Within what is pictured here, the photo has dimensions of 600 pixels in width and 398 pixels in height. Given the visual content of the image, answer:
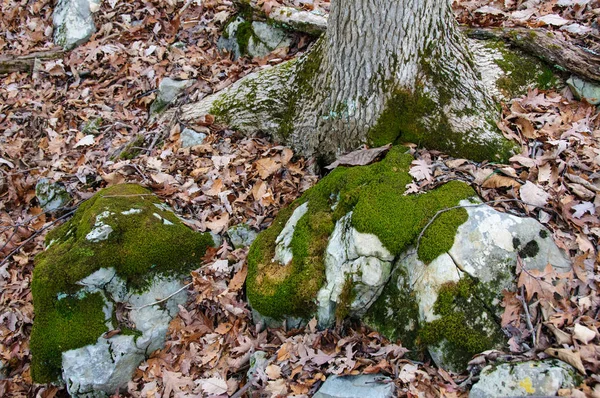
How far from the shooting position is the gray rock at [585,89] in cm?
459

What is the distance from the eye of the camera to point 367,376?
3229 millimetres

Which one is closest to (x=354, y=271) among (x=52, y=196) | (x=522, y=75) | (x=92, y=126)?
(x=522, y=75)

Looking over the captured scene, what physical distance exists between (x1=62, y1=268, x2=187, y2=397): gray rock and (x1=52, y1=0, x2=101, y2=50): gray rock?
5491 mm

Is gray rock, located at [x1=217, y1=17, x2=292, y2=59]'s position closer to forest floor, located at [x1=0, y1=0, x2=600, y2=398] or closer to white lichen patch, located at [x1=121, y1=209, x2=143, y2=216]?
forest floor, located at [x1=0, y1=0, x2=600, y2=398]

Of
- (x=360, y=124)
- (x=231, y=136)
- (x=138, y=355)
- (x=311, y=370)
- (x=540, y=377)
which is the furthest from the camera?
(x=231, y=136)

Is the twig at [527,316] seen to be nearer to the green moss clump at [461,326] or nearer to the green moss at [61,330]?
the green moss clump at [461,326]

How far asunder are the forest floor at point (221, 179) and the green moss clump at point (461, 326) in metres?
0.10

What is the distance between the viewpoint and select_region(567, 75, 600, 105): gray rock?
459 centimetres

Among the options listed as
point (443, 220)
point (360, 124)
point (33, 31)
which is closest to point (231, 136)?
point (360, 124)

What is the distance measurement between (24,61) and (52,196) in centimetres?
373

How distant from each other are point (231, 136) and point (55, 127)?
10.3 ft

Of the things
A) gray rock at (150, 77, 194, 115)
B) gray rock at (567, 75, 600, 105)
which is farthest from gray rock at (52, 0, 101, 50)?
gray rock at (567, 75, 600, 105)

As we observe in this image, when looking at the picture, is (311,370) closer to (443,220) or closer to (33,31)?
(443,220)

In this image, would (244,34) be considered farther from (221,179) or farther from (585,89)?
(585,89)
